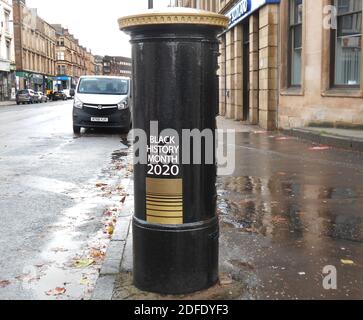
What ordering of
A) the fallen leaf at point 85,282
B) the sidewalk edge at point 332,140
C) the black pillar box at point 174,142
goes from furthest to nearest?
the sidewalk edge at point 332,140
the fallen leaf at point 85,282
the black pillar box at point 174,142

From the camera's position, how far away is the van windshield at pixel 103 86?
19.4 metres

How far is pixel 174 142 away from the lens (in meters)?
3.77

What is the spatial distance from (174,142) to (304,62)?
12.9 m

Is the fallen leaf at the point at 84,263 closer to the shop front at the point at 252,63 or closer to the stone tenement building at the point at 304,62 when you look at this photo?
the stone tenement building at the point at 304,62

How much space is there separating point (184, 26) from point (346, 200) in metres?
4.36

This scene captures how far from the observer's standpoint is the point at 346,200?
282 inches

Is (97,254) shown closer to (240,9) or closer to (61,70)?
(240,9)

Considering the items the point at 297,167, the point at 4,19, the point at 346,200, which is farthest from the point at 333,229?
the point at 4,19

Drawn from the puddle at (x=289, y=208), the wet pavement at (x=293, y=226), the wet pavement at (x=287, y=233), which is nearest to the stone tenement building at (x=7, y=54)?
the wet pavement at (x=293, y=226)

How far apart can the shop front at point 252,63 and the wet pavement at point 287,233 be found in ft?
26.4

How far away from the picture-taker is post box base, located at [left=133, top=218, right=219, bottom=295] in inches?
153

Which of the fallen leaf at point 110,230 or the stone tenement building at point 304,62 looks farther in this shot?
the stone tenement building at point 304,62

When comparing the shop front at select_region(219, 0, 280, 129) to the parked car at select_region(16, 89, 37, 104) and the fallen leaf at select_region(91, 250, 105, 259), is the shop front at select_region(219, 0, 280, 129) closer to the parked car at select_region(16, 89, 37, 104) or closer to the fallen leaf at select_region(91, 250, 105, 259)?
the fallen leaf at select_region(91, 250, 105, 259)

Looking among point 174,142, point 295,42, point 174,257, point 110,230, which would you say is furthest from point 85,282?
point 295,42
